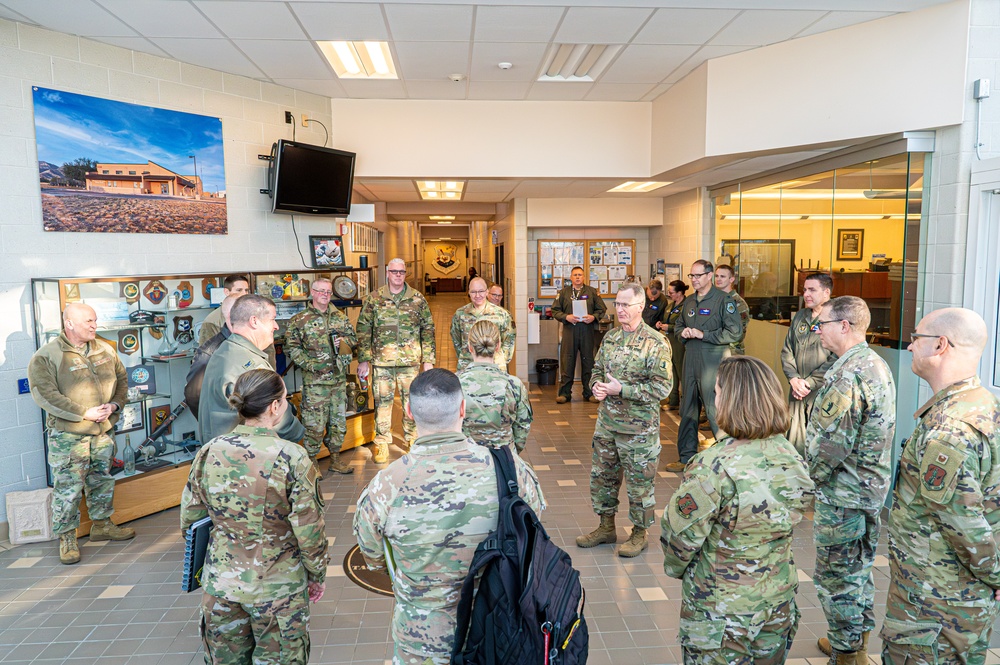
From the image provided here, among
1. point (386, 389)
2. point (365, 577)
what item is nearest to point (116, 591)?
point (365, 577)

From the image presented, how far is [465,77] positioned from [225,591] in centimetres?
526

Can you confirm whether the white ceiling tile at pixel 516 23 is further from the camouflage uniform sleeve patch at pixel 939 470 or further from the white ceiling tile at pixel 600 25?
the camouflage uniform sleeve patch at pixel 939 470

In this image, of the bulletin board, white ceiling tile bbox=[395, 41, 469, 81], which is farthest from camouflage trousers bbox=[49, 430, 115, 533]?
the bulletin board

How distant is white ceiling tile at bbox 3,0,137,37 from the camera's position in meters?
4.25

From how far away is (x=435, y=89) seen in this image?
6668mm

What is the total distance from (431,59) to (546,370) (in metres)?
5.62

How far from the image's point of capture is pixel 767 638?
2.22 meters

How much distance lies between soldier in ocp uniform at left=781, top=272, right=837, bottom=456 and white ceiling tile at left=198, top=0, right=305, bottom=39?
4.37m

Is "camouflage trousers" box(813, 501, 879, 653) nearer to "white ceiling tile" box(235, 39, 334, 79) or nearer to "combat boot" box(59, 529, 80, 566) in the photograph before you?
"combat boot" box(59, 529, 80, 566)

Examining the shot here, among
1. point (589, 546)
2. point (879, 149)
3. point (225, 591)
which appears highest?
point (879, 149)

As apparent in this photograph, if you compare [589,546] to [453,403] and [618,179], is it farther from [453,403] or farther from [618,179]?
[618,179]

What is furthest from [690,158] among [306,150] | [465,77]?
[306,150]

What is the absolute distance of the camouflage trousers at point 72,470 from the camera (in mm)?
4363

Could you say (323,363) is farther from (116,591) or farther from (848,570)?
(848,570)
